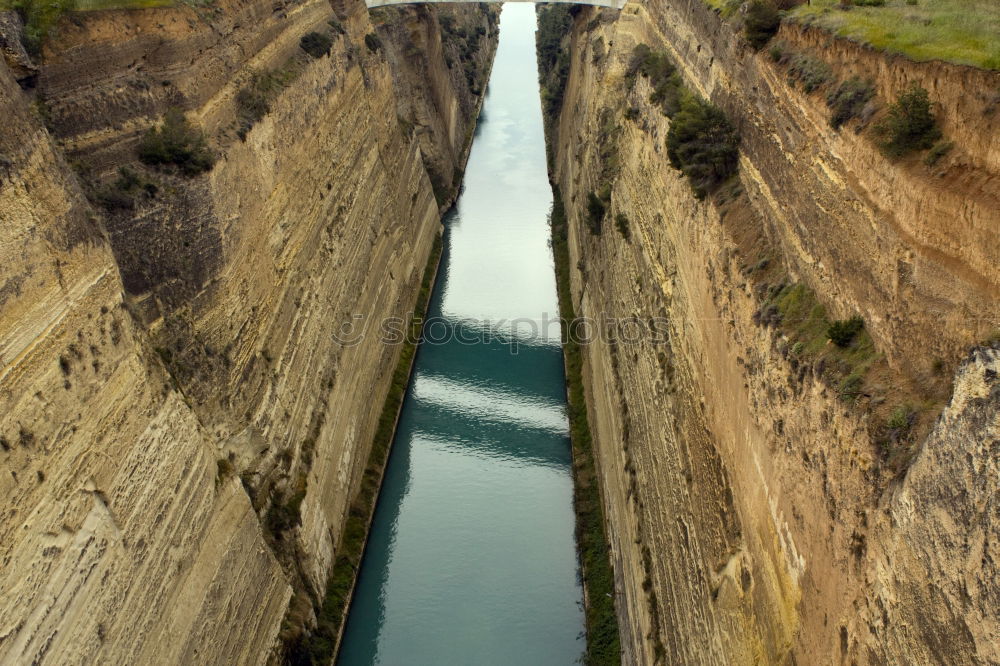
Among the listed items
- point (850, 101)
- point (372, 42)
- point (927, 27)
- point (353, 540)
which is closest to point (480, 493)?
point (353, 540)

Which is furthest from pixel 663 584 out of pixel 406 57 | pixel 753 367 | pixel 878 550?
pixel 406 57

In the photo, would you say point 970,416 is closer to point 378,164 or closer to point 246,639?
point 246,639

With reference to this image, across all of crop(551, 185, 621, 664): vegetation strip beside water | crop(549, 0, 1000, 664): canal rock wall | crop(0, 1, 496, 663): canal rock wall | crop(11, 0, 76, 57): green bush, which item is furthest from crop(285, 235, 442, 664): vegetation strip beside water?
crop(11, 0, 76, 57): green bush

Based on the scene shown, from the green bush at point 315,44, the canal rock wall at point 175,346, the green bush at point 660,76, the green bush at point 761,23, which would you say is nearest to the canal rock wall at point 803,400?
the green bush at point 761,23

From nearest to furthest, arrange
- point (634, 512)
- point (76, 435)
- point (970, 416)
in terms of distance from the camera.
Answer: point (970, 416), point (76, 435), point (634, 512)

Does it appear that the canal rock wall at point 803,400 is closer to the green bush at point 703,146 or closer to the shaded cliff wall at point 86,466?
the green bush at point 703,146

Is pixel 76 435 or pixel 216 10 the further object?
pixel 216 10

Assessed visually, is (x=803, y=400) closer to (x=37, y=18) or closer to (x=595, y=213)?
(x=37, y=18)
